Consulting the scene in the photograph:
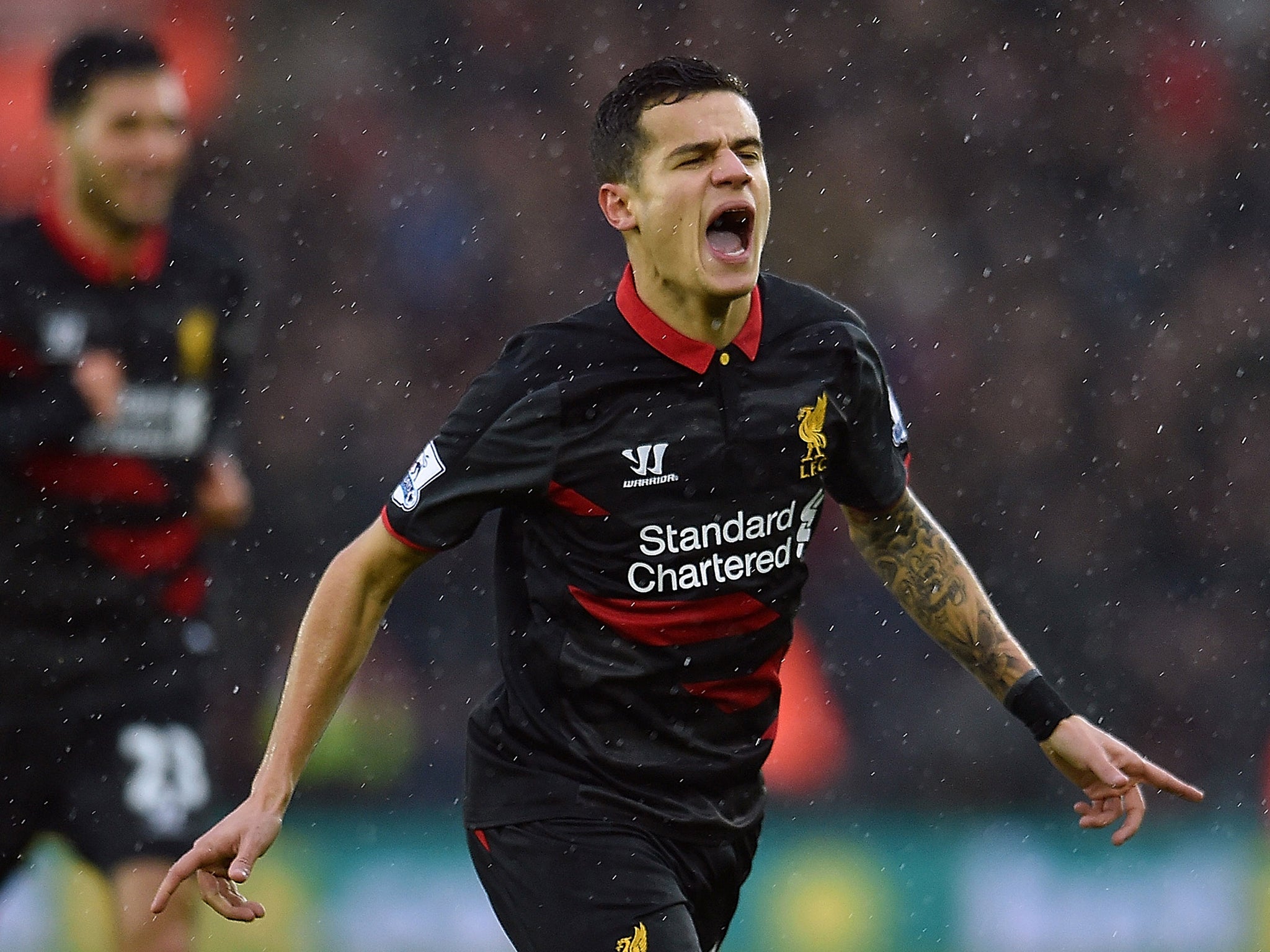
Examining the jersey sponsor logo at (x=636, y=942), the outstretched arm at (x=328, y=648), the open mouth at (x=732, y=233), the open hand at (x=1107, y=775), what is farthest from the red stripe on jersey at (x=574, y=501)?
the open hand at (x=1107, y=775)

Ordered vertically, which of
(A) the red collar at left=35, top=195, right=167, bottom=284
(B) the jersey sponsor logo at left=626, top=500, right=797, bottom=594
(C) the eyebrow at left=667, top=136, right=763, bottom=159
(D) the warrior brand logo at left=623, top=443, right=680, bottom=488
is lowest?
(B) the jersey sponsor logo at left=626, top=500, right=797, bottom=594

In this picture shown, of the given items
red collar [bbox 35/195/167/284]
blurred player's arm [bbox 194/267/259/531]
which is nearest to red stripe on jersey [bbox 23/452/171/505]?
blurred player's arm [bbox 194/267/259/531]

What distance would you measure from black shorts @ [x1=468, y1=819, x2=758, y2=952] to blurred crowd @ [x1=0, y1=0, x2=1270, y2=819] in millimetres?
3638

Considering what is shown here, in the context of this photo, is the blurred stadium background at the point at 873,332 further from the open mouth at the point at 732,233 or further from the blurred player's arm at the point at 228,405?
the open mouth at the point at 732,233

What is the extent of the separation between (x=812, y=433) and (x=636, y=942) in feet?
3.07

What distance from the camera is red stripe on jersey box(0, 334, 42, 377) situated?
472 cm

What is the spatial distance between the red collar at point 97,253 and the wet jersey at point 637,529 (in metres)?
2.01

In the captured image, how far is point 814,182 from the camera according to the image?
8.37 m

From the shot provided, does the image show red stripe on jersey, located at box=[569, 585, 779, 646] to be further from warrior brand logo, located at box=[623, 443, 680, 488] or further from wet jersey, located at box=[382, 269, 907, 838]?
warrior brand logo, located at box=[623, 443, 680, 488]

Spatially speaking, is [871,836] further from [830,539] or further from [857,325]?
[857,325]

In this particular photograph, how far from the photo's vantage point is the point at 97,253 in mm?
4930

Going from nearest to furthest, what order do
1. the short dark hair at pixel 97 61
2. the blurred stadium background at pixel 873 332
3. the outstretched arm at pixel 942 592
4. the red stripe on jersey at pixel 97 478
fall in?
the outstretched arm at pixel 942 592 < the red stripe on jersey at pixel 97 478 < the short dark hair at pixel 97 61 < the blurred stadium background at pixel 873 332

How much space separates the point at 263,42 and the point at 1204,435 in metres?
4.51

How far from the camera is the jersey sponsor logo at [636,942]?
3.05m
